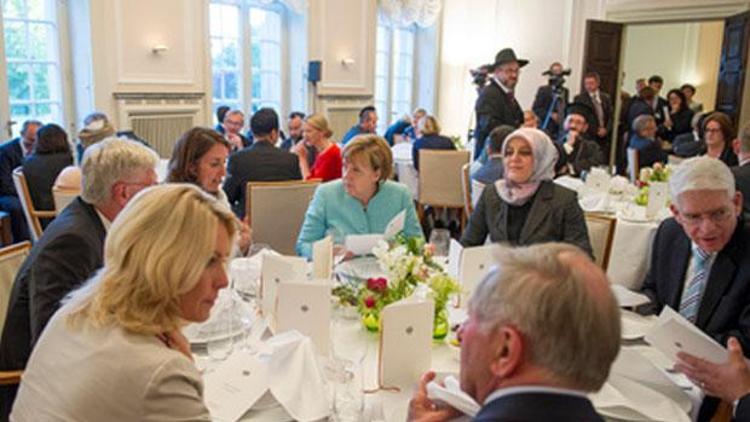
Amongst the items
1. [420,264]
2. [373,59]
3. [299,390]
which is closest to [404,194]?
[420,264]

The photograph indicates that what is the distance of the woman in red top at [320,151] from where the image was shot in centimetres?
468

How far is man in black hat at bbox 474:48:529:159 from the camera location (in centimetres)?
542

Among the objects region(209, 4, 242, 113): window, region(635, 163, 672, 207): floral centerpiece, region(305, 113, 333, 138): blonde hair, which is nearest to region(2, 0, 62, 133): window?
region(209, 4, 242, 113): window

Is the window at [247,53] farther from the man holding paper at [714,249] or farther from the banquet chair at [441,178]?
the man holding paper at [714,249]

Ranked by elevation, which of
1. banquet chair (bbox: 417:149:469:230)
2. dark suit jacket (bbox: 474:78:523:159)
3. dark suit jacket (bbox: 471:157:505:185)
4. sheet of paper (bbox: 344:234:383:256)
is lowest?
banquet chair (bbox: 417:149:469:230)

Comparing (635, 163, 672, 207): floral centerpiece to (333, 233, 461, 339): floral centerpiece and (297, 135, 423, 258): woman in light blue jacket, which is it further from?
(333, 233, 461, 339): floral centerpiece

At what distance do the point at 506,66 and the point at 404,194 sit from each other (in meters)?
2.85

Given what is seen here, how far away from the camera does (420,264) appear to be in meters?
1.87

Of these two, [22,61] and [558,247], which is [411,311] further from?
[22,61]

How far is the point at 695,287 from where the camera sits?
6.88ft

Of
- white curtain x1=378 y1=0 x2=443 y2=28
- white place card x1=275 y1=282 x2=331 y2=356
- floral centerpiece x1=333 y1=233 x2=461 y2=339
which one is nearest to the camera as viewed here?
white place card x1=275 y1=282 x2=331 y2=356

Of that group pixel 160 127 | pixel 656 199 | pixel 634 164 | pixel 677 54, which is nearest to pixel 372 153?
pixel 656 199

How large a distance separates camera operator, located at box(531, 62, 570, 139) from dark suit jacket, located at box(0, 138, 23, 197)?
535 centimetres

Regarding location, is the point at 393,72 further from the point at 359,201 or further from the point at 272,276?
the point at 272,276
